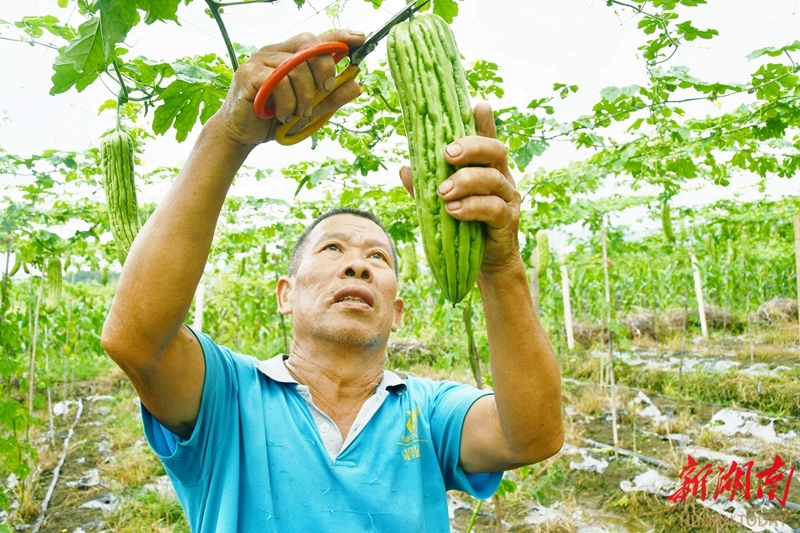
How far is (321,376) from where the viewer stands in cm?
227

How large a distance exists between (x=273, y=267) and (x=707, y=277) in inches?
471

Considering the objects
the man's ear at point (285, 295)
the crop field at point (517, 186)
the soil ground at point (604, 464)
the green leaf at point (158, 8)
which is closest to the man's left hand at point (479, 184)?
the crop field at point (517, 186)

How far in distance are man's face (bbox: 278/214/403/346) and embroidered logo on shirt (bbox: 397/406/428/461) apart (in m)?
0.31

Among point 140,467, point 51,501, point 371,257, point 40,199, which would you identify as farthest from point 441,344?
point 371,257

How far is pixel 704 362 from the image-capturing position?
9680 millimetres

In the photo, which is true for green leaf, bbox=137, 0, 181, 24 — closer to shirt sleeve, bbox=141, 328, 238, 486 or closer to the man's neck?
shirt sleeve, bbox=141, 328, 238, 486

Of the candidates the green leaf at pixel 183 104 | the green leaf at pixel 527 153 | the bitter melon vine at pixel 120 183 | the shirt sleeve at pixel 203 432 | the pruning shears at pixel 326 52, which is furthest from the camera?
the green leaf at pixel 527 153

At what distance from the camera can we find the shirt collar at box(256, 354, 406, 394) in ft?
7.22

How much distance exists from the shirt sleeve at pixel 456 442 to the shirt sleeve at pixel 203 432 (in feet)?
2.54

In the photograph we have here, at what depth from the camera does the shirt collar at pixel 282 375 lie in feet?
7.22

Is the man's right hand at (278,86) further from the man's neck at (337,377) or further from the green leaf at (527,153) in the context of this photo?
the green leaf at (527,153)

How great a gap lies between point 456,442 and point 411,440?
17cm

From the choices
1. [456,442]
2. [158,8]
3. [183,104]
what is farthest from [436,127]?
[456,442]

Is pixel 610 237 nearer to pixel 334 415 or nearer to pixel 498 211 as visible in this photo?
pixel 334 415
